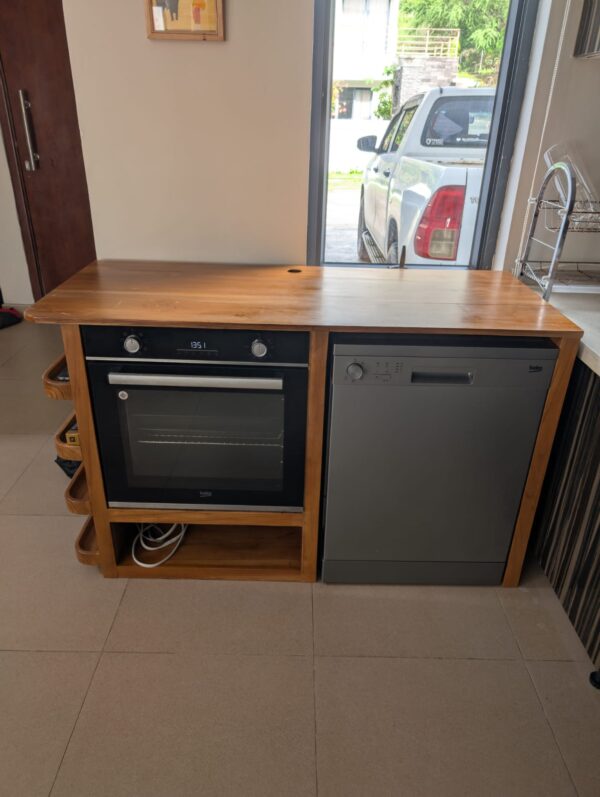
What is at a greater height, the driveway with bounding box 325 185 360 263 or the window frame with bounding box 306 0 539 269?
the window frame with bounding box 306 0 539 269

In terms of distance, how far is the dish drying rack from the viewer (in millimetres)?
1886

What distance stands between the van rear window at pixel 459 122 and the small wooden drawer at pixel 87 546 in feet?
6.03

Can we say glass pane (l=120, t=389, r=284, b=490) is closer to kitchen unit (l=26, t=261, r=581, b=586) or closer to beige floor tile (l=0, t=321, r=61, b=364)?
kitchen unit (l=26, t=261, r=581, b=586)

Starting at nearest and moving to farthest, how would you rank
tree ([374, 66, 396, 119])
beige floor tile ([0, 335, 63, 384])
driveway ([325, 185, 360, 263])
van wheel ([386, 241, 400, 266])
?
tree ([374, 66, 396, 119]) < driveway ([325, 185, 360, 263]) < van wheel ([386, 241, 400, 266]) < beige floor tile ([0, 335, 63, 384])

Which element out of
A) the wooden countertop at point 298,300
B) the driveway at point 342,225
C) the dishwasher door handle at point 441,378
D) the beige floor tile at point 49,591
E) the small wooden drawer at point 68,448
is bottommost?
the beige floor tile at point 49,591

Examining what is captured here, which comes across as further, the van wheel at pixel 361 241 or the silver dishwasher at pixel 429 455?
the van wheel at pixel 361 241

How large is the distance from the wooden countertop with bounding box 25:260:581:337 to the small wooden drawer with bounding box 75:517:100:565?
783mm

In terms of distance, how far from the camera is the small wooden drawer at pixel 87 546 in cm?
190

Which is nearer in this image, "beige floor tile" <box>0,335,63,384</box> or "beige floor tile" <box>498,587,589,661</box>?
"beige floor tile" <box>498,587,589,661</box>

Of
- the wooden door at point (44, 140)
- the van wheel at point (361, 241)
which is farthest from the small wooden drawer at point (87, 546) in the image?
the wooden door at point (44, 140)

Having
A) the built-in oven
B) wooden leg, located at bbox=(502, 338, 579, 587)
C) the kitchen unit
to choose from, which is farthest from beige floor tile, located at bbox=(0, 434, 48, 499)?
wooden leg, located at bbox=(502, 338, 579, 587)

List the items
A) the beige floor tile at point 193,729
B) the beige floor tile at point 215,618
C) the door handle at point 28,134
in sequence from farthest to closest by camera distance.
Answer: the door handle at point 28,134, the beige floor tile at point 215,618, the beige floor tile at point 193,729

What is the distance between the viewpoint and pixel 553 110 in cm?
194

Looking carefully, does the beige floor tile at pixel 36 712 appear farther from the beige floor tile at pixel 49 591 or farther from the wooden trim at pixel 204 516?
the wooden trim at pixel 204 516
